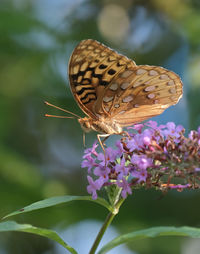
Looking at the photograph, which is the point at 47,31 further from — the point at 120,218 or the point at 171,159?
the point at 171,159

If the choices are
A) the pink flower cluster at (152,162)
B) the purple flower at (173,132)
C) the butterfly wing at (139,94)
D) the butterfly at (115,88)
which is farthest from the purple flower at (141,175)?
the butterfly wing at (139,94)

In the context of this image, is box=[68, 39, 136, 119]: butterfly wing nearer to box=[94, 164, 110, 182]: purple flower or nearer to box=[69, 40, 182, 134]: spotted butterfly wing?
box=[69, 40, 182, 134]: spotted butterfly wing

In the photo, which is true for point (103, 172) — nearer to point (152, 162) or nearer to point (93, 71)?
point (152, 162)

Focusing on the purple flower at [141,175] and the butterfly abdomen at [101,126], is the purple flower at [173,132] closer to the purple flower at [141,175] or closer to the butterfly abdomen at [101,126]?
the purple flower at [141,175]

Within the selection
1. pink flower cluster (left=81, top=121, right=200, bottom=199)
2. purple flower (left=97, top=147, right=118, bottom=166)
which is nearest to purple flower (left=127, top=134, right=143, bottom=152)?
pink flower cluster (left=81, top=121, right=200, bottom=199)

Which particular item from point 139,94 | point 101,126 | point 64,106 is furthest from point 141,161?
point 64,106

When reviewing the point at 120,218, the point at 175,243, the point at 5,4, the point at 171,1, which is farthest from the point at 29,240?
the point at 171,1
